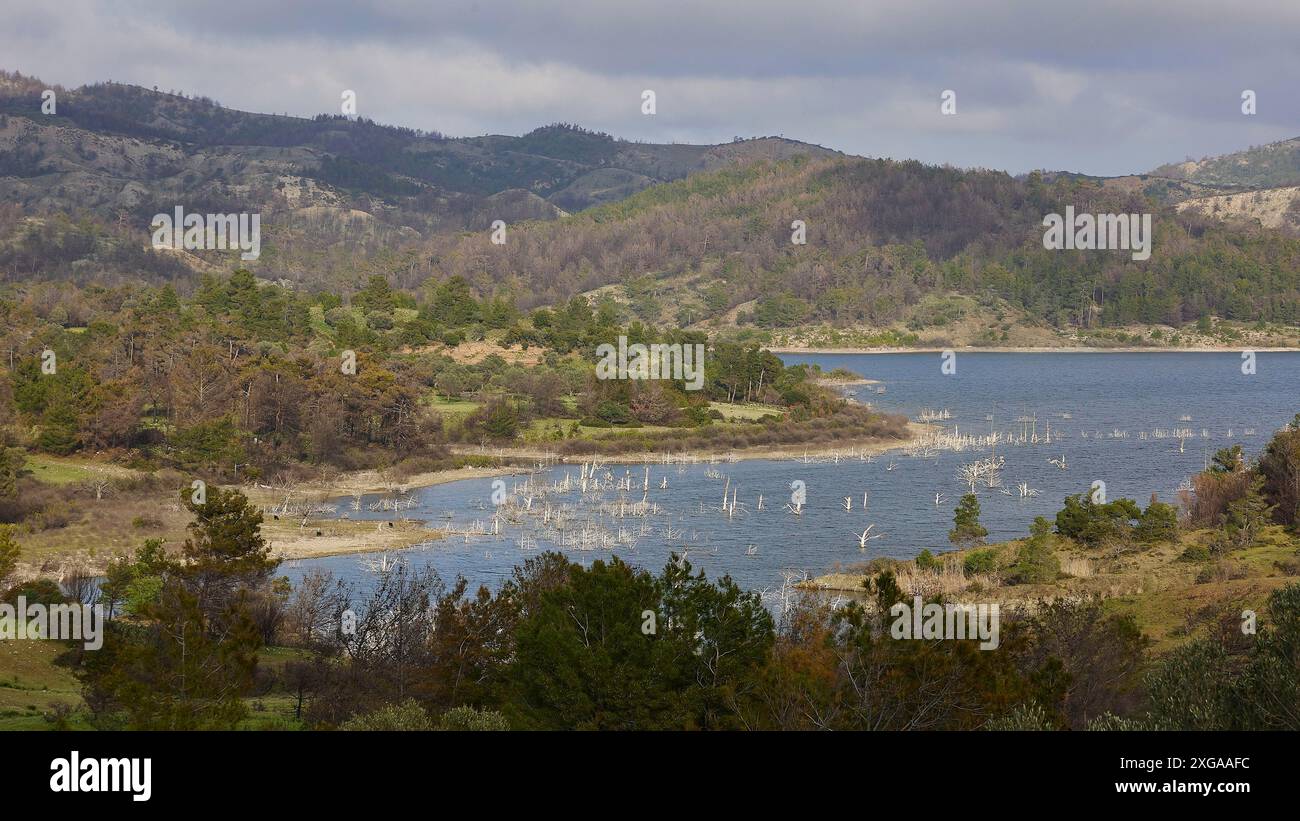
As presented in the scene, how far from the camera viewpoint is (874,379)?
12450 cm

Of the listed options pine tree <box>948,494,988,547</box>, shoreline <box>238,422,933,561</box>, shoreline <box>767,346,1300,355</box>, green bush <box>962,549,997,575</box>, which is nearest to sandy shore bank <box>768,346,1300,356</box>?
shoreline <box>767,346,1300,355</box>

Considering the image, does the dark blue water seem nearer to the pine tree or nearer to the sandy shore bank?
the pine tree

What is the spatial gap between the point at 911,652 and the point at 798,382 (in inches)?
2688

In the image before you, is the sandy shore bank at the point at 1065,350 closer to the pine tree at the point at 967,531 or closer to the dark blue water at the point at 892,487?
the dark blue water at the point at 892,487

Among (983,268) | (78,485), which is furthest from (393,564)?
(983,268)

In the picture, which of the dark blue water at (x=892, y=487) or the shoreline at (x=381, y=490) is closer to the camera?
the dark blue water at (x=892, y=487)

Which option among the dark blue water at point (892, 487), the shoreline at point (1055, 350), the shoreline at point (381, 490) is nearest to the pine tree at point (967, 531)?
the dark blue water at point (892, 487)

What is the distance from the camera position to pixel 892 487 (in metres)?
57.2

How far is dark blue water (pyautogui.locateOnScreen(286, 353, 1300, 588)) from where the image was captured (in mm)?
42438

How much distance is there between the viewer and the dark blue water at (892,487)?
1671 inches

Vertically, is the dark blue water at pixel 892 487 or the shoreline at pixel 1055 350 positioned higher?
the shoreline at pixel 1055 350
